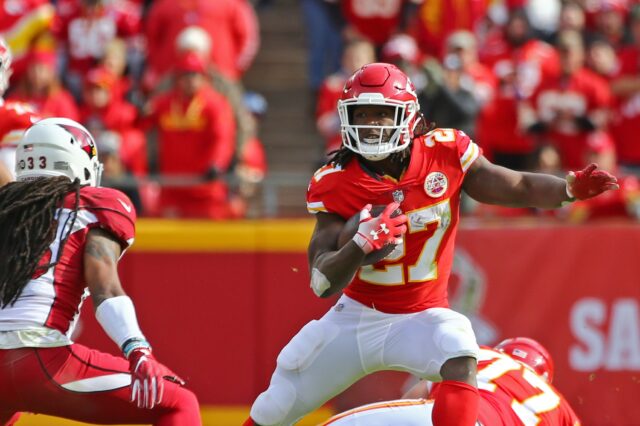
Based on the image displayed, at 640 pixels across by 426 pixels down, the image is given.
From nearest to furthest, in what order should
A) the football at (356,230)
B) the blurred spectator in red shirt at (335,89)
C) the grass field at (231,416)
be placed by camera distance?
1. the football at (356,230)
2. the grass field at (231,416)
3. the blurred spectator in red shirt at (335,89)

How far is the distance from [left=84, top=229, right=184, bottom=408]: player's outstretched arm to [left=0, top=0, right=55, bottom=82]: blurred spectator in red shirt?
5778 millimetres

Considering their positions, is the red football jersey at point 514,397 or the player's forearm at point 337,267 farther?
the red football jersey at point 514,397

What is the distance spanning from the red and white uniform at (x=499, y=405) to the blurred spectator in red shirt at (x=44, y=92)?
507cm

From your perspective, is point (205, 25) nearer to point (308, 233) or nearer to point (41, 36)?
point (41, 36)

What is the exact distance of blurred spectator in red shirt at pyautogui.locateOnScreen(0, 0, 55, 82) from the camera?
10.1 meters

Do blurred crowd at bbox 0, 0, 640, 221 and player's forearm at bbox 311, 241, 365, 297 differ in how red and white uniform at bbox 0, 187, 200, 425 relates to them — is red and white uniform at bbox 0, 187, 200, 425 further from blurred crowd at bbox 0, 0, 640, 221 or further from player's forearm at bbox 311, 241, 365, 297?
blurred crowd at bbox 0, 0, 640, 221

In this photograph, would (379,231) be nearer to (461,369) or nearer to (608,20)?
(461,369)

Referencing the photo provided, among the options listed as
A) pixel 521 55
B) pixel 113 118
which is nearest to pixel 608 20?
pixel 521 55

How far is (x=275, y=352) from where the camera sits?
8.20 metres

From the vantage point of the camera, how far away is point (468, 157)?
5109mm

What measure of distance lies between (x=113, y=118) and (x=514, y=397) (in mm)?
5508

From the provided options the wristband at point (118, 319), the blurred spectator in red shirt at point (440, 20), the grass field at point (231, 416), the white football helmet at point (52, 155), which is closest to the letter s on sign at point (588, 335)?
the grass field at point (231, 416)

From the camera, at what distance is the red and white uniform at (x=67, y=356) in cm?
446

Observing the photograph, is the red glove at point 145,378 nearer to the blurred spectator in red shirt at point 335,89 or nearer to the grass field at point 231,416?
the grass field at point 231,416
